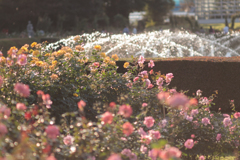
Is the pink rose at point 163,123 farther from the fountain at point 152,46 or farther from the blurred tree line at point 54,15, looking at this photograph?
the blurred tree line at point 54,15

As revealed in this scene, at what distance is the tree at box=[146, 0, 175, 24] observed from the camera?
143ft

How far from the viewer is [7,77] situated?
12.7 ft

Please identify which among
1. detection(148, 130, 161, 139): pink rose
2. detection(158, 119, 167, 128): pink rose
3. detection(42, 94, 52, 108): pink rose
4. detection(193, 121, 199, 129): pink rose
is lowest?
detection(193, 121, 199, 129): pink rose

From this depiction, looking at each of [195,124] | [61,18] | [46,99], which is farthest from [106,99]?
[61,18]

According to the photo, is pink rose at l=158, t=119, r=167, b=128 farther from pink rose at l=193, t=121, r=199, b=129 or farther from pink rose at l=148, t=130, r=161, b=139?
pink rose at l=148, t=130, r=161, b=139

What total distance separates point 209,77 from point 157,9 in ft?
125

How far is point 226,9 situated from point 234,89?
77.2m

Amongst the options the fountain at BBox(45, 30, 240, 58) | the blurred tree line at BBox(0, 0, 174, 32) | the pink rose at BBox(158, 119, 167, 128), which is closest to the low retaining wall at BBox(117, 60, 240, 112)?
the pink rose at BBox(158, 119, 167, 128)

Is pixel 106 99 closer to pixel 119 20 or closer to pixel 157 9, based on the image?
pixel 119 20

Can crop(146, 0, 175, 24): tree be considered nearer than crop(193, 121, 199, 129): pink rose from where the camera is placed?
No

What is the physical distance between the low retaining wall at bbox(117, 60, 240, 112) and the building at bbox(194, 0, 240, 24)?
74.7 metres

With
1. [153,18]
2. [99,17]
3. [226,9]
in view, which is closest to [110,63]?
[99,17]

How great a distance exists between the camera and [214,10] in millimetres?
79938

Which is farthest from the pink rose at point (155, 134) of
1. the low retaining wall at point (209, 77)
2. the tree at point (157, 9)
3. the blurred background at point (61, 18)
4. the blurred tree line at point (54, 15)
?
the tree at point (157, 9)
